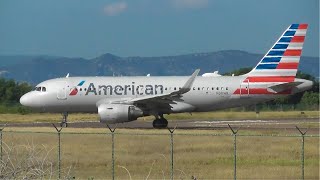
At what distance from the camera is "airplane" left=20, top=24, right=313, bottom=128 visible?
39438 millimetres

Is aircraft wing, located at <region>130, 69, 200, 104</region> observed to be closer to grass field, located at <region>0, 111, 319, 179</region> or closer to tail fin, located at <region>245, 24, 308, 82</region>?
tail fin, located at <region>245, 24, 308, 82</region>

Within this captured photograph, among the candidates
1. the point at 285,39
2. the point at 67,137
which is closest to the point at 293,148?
the point at 67,137

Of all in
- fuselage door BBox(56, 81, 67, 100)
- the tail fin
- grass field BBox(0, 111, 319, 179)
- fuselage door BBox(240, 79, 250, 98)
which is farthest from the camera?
fuselage door BBox(56, 81, 67, 100)

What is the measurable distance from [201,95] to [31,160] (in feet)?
89.3

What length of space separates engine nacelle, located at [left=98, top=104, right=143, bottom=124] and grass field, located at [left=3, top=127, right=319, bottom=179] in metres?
7.63

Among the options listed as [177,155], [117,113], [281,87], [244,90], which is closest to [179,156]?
[177,155]

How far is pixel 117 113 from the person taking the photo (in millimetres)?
37750

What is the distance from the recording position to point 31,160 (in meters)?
13.5

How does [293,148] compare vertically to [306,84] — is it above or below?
below

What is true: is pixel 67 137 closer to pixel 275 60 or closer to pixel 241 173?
pixel 241 173

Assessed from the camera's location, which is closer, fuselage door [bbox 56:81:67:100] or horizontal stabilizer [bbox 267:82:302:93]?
horizontal stabilizer [bbox 267:82:302:93]

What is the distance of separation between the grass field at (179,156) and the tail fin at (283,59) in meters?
10.9

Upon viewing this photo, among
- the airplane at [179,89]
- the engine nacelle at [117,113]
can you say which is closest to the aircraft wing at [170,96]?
Answer: the airplane at [179,89]

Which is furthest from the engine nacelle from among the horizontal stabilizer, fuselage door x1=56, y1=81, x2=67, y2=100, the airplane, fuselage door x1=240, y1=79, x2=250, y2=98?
the horizontal stabilizer
